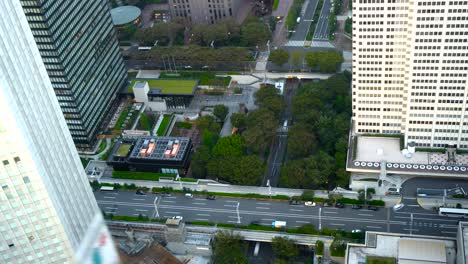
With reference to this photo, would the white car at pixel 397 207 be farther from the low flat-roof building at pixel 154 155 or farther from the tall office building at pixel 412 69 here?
the low flat-roof building at pixel 154 155

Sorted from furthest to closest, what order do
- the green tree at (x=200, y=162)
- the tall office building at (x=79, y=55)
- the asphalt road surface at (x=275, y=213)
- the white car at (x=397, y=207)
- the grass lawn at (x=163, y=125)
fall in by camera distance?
the grass lawn at (x=163, y=125)
the green tree at (x=200, y=162)
the tall office building at (x=79, y=55)
the white car at (x=397, y=207)
the asphalt road surface at (x=275, y=213)

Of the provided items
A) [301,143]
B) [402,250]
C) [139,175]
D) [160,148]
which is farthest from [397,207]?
[139,175]

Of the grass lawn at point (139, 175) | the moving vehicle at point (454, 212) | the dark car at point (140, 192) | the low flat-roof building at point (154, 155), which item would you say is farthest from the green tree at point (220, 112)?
the moving vehicle at point (454, 212)

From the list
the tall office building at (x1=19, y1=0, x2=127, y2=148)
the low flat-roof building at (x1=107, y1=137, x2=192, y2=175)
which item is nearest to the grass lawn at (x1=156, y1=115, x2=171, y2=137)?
the low flat-roof building at (x1=107, y1=137, x2=192, y2=175)

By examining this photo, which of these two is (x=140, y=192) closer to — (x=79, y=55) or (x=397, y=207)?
(x=79, y=55)

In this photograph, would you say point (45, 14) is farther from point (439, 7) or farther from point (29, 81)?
point (439, 7)

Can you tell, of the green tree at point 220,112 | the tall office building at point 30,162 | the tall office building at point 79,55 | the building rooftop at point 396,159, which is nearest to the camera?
the tall office building at point 30,162

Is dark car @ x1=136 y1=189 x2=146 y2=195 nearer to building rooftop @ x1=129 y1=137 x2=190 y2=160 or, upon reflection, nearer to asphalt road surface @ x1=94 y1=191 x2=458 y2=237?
asphalt road surface @ x1=94 y1=191 x2=458 y2=237
